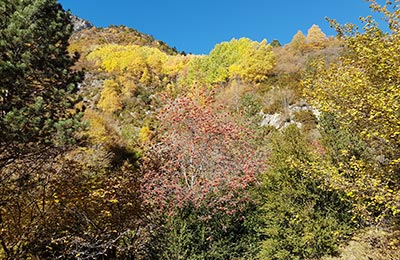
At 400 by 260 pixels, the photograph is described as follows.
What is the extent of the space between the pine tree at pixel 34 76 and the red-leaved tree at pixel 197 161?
3490 mm

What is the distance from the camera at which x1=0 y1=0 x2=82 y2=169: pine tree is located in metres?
8.35

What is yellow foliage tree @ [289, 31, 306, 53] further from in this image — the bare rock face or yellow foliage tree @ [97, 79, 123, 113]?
the bare rock face

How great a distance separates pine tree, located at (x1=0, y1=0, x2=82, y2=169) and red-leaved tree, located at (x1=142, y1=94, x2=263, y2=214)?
349 cm

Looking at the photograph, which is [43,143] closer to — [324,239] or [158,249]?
[158,249]

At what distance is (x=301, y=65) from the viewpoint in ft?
141

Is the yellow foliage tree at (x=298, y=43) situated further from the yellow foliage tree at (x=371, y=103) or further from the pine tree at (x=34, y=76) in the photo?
the yellow foliage tree at (x=371, y=103)

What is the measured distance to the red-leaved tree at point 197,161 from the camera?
10508mm

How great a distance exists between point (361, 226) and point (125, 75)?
56.6 meters

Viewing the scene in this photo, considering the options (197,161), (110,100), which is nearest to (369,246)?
(197,161)

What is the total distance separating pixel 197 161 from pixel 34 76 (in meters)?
6.24

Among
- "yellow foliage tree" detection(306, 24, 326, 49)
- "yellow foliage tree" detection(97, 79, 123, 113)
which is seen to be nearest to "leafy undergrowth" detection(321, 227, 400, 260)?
"yellow foliage tree" detection(97, 79, 123, 113)

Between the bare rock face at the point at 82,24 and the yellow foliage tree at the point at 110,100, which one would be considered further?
the bare rock face at the point at 82,24

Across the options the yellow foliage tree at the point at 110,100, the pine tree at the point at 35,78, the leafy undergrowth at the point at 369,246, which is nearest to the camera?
the leafy undergrowth at the point at 369,246

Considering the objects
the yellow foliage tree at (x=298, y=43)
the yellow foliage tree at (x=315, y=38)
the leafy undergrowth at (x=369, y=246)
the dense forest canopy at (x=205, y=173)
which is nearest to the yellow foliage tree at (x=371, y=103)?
the dense forest canopy at (x=205, y=173)
